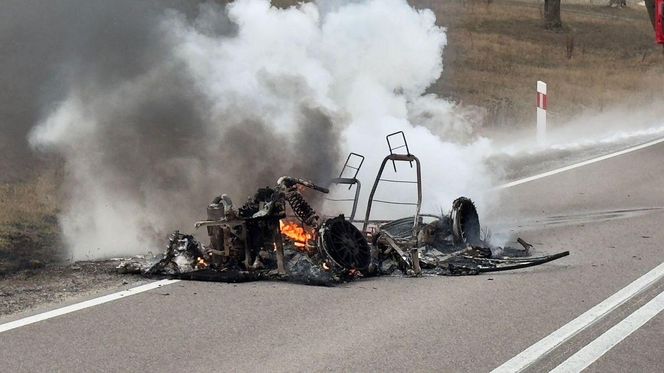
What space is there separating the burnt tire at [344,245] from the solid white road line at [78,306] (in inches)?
52.2

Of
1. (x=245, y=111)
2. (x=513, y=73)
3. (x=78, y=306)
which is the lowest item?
(x=78, y=306)

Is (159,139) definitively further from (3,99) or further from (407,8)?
(3,99)

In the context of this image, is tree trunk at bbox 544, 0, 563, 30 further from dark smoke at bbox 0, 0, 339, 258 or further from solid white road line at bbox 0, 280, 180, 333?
solid white road line at bbox 0, 280, 180, 333

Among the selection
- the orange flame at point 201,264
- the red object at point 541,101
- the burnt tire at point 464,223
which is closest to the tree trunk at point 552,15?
the red object at point 541,101

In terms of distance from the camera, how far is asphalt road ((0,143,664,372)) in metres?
6.40

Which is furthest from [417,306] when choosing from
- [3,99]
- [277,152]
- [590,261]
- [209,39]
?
[3,99]

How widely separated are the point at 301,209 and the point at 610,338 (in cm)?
316

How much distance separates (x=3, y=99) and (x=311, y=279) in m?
11.9

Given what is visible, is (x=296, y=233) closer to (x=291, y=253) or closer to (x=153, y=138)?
(x=291, y=253)

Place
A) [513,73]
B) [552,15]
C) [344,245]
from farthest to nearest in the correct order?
[552,15] → [513,73] → [344,245]

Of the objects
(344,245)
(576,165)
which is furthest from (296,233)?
(576,165)

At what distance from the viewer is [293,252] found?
8922 mm

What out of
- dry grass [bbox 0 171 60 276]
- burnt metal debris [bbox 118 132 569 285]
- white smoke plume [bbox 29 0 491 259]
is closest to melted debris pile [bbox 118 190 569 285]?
burnt metal debris [bbox 118 132 569 285]

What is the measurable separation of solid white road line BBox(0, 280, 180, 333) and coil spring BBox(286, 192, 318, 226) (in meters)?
1.24
